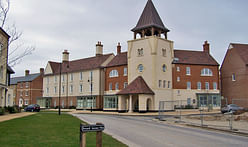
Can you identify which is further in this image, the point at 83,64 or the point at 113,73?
the point at 83,64

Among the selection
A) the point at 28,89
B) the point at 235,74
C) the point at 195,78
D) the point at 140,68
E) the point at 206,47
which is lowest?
the point at 28,89

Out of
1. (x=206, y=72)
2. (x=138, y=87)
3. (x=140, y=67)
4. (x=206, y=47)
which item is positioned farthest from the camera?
(x=206, y=47)

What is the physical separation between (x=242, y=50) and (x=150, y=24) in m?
18.2

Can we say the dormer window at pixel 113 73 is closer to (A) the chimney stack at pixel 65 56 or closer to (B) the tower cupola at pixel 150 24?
(B) the tower cupola at pixel 150 24

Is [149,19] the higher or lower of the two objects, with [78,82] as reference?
higher

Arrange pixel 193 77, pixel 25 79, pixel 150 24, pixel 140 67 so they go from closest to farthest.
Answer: pixel 150 24
pixel 140 67
pixel 193 77
pixel 25 79

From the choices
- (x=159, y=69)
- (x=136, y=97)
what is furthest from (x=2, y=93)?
(x=159, y=69)

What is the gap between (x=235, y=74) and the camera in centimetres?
4934

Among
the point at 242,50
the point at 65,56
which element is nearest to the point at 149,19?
the point at 242,50

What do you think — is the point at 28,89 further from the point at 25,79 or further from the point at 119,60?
the point at 119,60

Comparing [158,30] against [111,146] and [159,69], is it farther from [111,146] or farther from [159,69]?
[111,146]

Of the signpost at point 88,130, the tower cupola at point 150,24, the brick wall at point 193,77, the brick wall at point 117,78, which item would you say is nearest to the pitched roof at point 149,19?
the tower cupola at point 150,24

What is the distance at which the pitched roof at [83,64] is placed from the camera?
5634cm

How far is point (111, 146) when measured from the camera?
10.4 m
